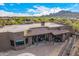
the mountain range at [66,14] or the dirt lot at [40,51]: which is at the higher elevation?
the mountain range at [66,14]

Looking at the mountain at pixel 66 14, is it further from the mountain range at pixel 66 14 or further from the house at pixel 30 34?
the house at pixel 30 34

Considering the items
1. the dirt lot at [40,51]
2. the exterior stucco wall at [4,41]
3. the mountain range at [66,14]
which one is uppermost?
the mountain range at [66,14]

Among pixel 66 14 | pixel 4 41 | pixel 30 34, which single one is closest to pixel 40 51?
pixel 30 34

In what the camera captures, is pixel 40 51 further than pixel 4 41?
Yes

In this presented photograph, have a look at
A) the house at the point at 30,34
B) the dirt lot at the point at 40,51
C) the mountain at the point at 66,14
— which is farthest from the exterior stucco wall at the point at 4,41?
the mountain at the point at 66,14

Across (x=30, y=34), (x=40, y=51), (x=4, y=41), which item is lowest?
(x=40, y=51)

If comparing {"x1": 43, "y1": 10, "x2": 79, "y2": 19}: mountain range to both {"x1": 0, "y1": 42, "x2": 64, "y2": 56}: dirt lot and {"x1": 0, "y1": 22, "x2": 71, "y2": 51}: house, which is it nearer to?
{"x1": 0, "y1": 22, "x2": 71, "y2": 51}: house

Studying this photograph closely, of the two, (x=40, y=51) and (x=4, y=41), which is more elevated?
(x=4, y=41)

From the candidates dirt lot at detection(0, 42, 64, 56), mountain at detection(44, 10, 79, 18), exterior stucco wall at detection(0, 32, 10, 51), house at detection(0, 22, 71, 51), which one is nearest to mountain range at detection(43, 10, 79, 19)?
mountain at detection(44, 10, 79, 18)

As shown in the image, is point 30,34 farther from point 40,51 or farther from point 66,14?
point 66,14

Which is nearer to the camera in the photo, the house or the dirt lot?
the house
